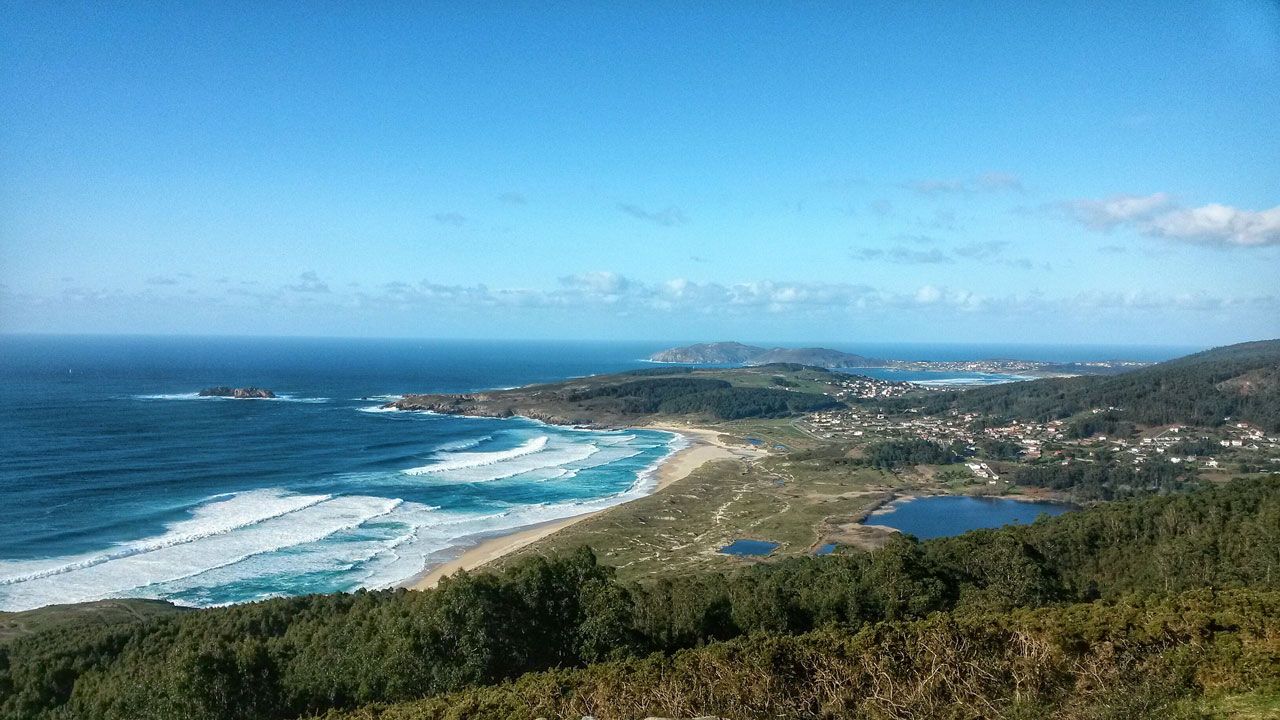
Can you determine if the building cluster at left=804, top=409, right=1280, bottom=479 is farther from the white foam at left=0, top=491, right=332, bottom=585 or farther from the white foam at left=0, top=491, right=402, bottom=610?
the white foam at left=0, top=491, right=332, bottom=585

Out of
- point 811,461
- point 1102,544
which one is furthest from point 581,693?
point 811,461

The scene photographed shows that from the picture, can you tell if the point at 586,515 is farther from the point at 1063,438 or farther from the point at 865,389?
the point at 865,389

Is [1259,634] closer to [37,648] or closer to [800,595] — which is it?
[800,595]

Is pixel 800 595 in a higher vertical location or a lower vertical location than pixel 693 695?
lower

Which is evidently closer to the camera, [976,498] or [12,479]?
[12,479]

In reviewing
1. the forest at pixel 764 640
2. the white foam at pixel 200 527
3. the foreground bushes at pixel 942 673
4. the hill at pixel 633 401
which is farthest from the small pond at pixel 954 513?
the hill at pixel 633 401

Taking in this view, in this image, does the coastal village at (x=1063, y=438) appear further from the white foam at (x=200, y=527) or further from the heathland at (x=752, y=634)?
the white foam at (x=200, y=527)

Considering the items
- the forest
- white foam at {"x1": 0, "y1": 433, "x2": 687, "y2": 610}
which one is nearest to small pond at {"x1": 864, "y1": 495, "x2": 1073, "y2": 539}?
white foam at {"x1": 0, "y1": 433, "x2": 687, "y2": 610}
